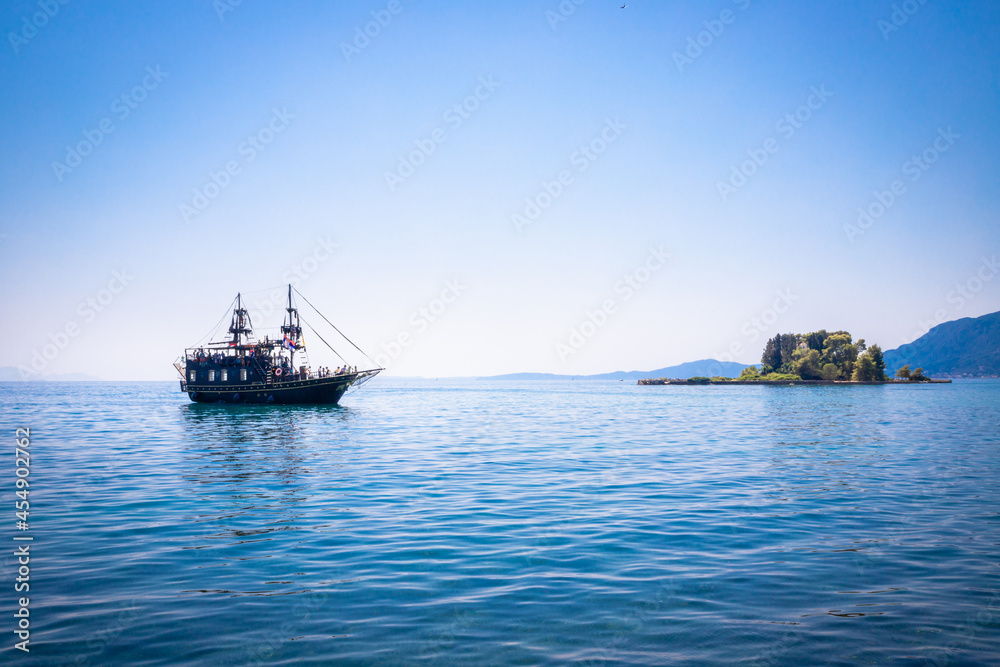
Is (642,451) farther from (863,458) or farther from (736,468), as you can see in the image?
(863,458)

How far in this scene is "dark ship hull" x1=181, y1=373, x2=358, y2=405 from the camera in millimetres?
79312

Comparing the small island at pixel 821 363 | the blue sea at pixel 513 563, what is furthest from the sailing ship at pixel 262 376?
the small island at pixel 821 363

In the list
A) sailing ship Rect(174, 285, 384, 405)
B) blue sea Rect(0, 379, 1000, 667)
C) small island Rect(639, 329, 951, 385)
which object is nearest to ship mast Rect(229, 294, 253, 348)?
sailing ship Rect(174, 285, 384, 405)

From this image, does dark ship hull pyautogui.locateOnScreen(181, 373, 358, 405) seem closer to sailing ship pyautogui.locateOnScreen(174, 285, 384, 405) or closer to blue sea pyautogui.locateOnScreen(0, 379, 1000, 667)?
sailing ship pyautogui.locateOnScreen(174, 285, 384, 405)

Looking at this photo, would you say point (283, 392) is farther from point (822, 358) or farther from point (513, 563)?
point (822, 358)

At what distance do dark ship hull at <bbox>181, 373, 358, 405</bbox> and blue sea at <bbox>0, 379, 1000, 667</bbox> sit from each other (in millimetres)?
54882

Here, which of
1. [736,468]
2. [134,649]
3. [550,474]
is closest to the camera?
[134,649]

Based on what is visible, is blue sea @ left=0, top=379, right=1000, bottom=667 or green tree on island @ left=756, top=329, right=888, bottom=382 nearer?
blue sea @ left=0, top=379, right=1000, bottom=667

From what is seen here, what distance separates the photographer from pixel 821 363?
18038 centimetres

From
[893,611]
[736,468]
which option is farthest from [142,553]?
[736,468]

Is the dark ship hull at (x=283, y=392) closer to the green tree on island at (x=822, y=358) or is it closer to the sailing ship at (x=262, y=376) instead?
the sailing ship at (x=262, y=376)

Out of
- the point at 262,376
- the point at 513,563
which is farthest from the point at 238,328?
the point at 513,563

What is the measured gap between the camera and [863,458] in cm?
2591

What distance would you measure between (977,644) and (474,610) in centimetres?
658
